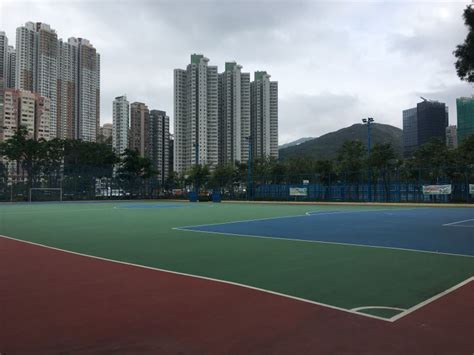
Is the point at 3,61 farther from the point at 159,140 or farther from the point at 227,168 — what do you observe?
the point at 227,168

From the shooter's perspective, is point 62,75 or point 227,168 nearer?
point 227,168

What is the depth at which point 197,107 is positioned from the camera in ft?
222

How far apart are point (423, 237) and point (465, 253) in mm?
2536

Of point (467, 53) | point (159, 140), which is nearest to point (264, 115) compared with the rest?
point (159, 140)

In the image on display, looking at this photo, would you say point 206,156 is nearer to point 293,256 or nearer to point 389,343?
point 293,256

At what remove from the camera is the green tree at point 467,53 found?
12.1 meters

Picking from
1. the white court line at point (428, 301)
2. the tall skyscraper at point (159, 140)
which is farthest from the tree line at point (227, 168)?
the tall skyscraper at point (159, 140)

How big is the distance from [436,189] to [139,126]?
197 ft

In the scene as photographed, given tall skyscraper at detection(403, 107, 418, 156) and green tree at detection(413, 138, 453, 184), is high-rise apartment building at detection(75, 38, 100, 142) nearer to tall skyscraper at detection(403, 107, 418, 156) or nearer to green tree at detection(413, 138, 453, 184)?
tall skyscraper at detection(403, 107, 418, 156)

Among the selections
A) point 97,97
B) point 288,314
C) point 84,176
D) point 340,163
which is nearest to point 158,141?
point 97,97

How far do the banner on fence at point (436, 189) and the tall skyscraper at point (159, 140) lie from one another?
187 ft

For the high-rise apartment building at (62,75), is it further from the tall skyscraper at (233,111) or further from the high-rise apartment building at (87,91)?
the tall skyscraper at (233,111)

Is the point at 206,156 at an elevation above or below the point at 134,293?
above

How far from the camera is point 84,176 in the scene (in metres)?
41.6
